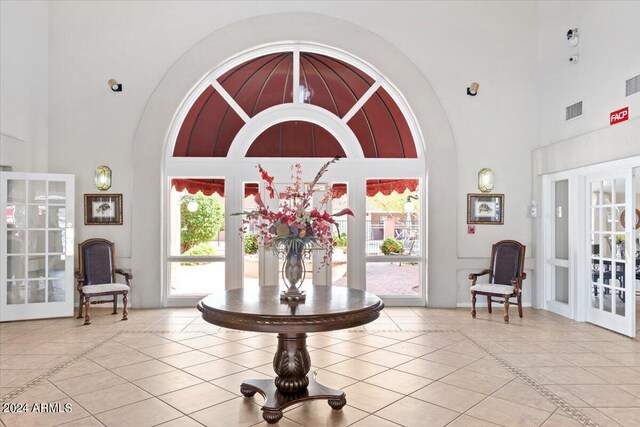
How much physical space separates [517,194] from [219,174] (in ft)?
15.3

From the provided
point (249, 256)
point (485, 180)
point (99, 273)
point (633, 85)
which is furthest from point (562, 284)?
point (99, 273)

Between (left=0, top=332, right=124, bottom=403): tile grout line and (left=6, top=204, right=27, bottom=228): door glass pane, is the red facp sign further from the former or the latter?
(left=6, top=204, right=27, bottom=228): door glass pane

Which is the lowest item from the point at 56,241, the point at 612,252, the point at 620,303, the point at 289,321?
the point at 620,303

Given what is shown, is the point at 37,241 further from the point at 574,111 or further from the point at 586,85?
the point at 586,85

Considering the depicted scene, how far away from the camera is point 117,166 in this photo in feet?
22.6

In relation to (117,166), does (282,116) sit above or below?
above

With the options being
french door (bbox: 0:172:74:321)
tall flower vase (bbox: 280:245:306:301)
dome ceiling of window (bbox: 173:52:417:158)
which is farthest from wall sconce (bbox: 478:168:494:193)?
french door (bbox: 0:172:74:321)

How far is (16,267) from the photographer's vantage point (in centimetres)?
615

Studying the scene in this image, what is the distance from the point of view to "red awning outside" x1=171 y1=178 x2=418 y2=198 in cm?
713

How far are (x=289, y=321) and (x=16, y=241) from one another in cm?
515

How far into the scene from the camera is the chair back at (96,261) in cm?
641

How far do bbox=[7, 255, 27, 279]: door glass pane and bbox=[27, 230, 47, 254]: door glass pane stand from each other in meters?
0.17

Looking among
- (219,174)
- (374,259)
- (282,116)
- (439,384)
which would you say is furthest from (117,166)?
(439,384)

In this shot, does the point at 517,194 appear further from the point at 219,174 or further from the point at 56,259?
the point at 56,259
